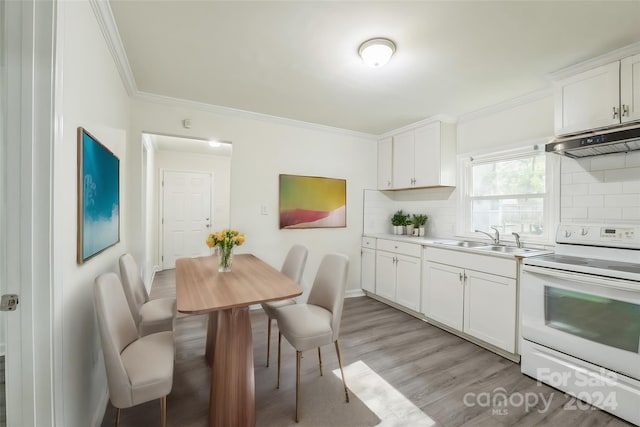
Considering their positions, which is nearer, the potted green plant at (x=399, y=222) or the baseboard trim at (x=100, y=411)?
the baseboard trim at (x=100, y=411)

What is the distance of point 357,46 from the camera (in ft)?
6.46

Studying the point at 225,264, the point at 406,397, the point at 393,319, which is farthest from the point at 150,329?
the point at 393,319

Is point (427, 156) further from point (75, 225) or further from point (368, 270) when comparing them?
point (75, 225)

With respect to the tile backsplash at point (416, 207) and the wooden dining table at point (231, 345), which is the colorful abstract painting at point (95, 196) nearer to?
the wooden dining table at point (231, 345)

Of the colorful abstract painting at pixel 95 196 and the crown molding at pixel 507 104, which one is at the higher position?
the crown molding at pixel 507 104

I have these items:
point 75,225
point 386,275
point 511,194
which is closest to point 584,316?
point 511,194

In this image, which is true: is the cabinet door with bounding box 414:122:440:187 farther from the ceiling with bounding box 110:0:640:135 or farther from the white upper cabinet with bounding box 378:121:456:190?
the ceiling with bounding box 110:0:640:135

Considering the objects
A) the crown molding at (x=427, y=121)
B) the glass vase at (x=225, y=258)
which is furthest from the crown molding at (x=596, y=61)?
the glass vase at (x=225, y=258)

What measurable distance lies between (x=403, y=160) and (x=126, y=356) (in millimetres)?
3593

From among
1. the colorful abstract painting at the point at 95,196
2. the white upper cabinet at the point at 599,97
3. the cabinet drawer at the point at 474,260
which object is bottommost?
the cabinet drawer at the point at 474,260

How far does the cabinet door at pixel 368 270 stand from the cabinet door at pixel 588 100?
98.1 inches

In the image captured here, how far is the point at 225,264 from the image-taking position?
221 cm

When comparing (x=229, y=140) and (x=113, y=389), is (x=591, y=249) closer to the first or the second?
(x=113, y=389)

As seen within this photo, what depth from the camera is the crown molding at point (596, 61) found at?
1.90 meters
